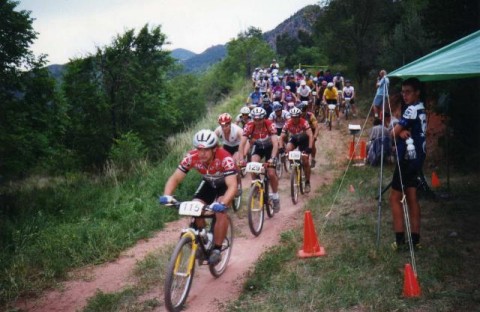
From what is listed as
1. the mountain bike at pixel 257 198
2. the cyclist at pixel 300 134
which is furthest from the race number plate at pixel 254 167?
the cyclist at pixel 300 134

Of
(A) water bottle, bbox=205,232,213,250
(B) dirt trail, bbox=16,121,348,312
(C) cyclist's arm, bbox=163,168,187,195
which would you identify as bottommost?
(B) dirt trail, bbox=16,121,348,312

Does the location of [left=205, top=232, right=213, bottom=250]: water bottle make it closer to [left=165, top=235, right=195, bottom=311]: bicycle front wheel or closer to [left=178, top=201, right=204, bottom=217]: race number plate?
[left=165, top=235, right=195, bottom=311]: bicycle front wheel

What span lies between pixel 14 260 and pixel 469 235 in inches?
304

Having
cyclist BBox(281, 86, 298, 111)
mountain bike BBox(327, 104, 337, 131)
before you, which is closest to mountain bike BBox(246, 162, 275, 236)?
cyclist BBox(281, 86, 298, 111)

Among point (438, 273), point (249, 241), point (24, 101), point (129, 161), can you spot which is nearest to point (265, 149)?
point (249, 241)

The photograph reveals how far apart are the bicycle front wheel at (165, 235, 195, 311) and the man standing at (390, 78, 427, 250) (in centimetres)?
319

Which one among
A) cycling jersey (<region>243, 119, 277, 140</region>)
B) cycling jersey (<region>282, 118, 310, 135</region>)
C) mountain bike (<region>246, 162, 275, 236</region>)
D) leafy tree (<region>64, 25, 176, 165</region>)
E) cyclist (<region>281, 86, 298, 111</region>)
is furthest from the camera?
leafy tree (<region>64, 25, 176, 165</region>)

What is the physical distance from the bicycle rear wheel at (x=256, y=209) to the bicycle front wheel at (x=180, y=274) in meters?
2.63

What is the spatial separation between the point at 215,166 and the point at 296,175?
448cm

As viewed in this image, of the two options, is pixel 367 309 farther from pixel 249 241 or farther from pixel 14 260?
pixel 14 260

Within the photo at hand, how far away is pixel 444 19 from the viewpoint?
995cm

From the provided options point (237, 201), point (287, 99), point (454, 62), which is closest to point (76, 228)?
point (237, 201)

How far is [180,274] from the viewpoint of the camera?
5.03 m

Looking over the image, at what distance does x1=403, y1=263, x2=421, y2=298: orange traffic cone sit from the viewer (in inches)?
188
